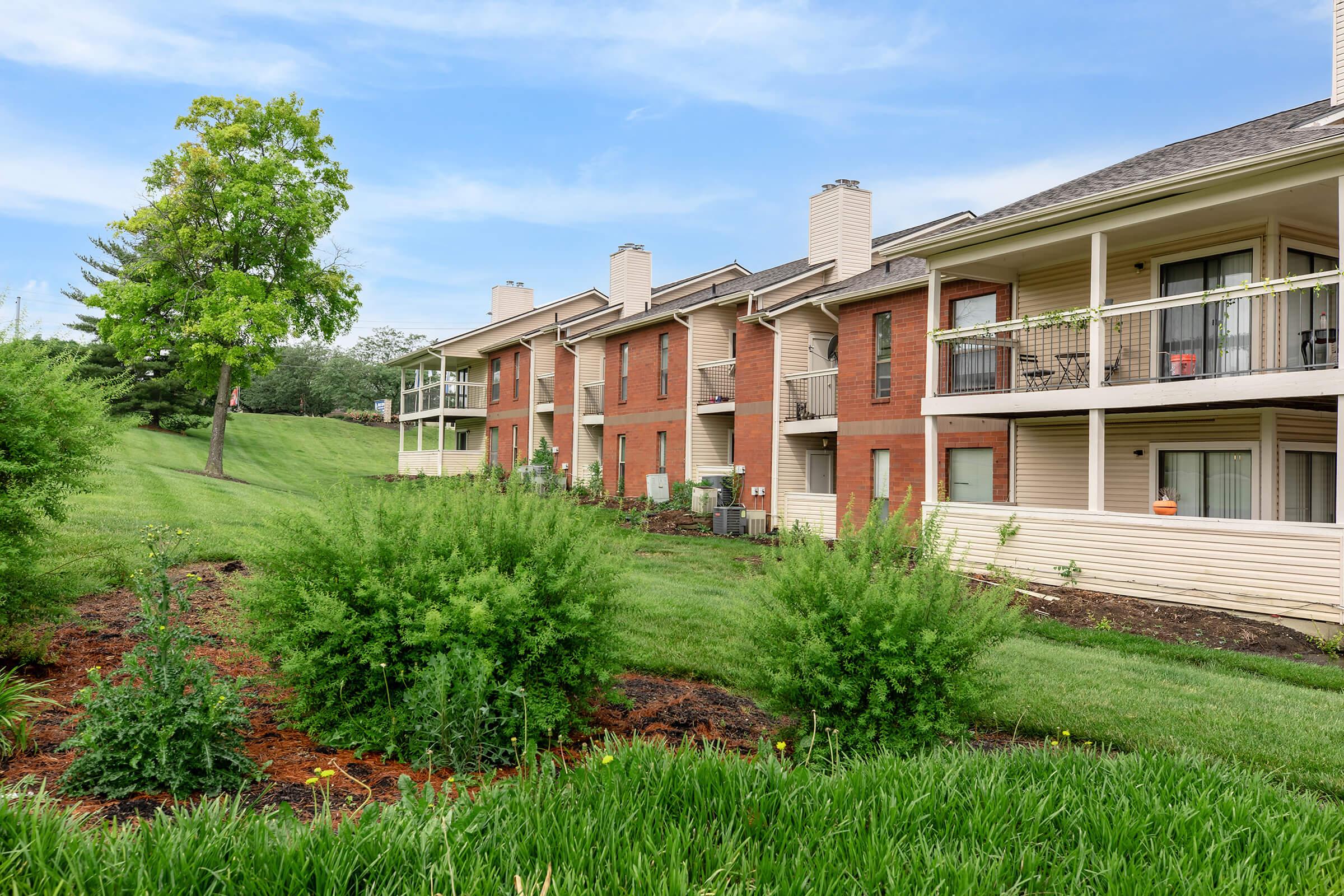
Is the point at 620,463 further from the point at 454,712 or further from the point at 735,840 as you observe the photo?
the point at 735,840

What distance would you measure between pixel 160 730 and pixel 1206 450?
15919 mm

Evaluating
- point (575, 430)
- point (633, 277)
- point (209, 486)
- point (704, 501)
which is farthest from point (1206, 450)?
point (633, 277)

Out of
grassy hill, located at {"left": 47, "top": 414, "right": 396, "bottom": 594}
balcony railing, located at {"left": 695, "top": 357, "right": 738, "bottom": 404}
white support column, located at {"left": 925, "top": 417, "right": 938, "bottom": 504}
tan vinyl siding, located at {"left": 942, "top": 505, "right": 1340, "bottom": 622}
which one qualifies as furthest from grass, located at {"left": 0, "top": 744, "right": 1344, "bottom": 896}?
balcony railing, located at {"left": 695, "top": 357, "right": 738, "bottom": 404}

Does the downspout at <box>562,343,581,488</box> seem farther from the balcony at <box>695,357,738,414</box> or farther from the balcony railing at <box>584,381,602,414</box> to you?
the balcony at <box>695,357,738,414</box>

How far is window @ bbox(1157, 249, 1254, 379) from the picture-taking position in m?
14.0

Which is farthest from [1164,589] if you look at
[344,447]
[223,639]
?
[344,447]

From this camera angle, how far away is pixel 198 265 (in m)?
30.4

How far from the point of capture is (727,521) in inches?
861

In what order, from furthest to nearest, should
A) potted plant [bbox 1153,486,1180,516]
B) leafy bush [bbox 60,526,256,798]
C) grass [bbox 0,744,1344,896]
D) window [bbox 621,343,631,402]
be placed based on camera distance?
window [bbox 621,343,631,402] < potted plant [bbox 1153,486,1180,516] < leafy bush [bbox 60,526,256,798] < grass [bbox 0,744,1344,896]

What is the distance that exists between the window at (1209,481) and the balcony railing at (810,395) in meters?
7.83

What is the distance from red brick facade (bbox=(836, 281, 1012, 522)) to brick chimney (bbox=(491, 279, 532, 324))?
945 inches

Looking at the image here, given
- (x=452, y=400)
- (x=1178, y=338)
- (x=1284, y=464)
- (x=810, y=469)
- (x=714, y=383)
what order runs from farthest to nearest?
(x=452, y=400) < (x=714, y=383) < (x=810, y=469) < (x=1178, y=338) < (x=1284, y=464)

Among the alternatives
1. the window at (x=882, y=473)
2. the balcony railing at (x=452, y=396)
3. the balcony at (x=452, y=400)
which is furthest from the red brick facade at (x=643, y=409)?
the balcony railing at (x=452, y=396)

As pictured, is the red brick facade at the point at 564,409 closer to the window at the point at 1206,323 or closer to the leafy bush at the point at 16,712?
the window at the point at 1206,323
